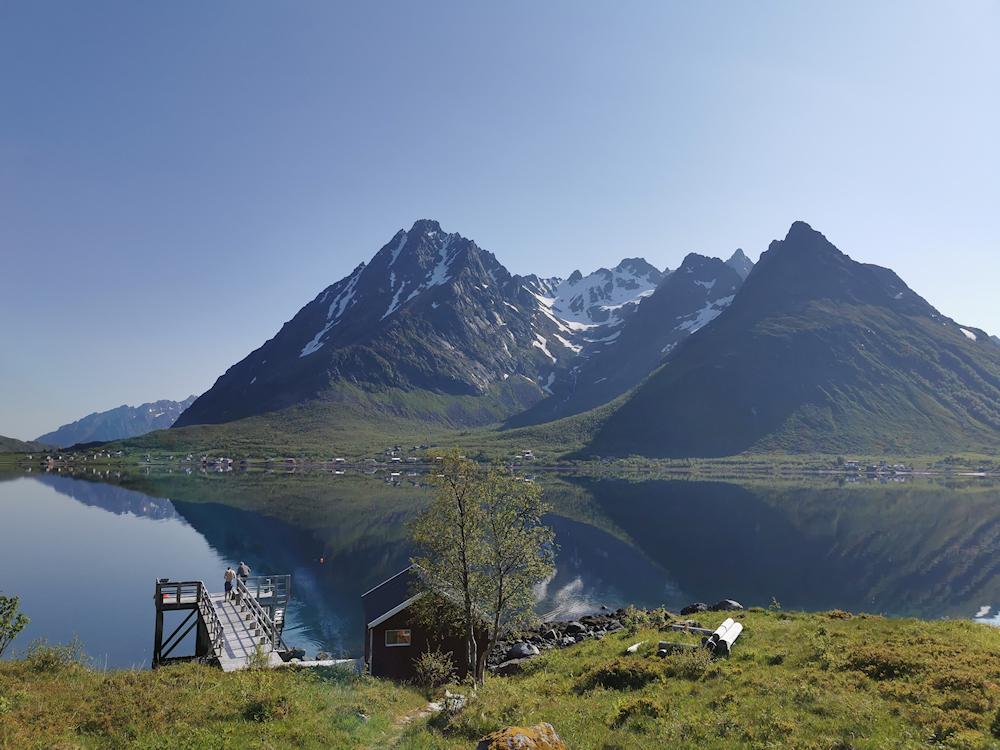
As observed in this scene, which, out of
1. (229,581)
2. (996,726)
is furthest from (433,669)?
(996,726)

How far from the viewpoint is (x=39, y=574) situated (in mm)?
71250

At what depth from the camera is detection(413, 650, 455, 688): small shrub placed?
32188 millimetres

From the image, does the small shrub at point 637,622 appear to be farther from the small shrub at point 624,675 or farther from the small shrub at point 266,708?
the small shrub at point 266,708

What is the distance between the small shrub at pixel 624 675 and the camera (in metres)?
22.0

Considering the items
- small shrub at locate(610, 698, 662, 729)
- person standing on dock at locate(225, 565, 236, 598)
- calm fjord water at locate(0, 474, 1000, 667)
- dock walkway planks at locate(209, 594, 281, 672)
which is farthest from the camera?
calm fjord water at locate(0, 474, 1000, 667)

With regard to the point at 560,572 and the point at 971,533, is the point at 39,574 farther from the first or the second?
the point at 971,533

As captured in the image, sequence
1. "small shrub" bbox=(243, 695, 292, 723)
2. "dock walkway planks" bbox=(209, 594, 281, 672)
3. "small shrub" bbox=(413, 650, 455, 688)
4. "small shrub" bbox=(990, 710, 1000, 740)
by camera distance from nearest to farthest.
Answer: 1. "small shrub" bbox=(990, 710, 1000, 740)
2. "small shrub" bbox=(243, 695, 292, 723)
3. "dock walkway planks" bbox=(209, 594, 281, 672)
4. "small shrub" bbox=(413, 650, 455, 688)

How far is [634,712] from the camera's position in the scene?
59.7ft

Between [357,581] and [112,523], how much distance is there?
2576 inches

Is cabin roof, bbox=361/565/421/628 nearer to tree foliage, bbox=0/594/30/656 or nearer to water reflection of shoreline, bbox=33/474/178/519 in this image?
Answer: tree foliage, bbox=0/594/30/656

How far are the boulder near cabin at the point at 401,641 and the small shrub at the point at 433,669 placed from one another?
1.83ft

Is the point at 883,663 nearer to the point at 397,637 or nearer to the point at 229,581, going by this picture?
the point at 397,637

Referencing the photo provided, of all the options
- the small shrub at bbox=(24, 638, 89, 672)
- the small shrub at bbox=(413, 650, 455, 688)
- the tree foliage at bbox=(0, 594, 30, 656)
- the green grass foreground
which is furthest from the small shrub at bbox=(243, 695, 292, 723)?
the small shrub at bbox=(413, 650, 455, 688)

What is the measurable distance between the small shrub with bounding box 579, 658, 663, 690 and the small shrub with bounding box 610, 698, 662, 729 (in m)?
3.40
